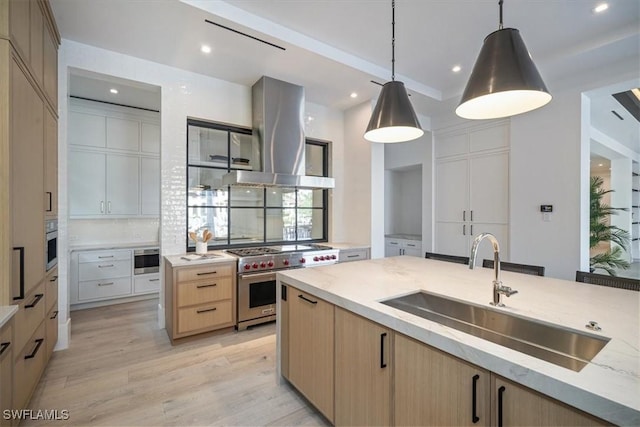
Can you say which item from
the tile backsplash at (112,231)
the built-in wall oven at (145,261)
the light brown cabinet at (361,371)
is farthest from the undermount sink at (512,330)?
the tile backsplash at (112,231)

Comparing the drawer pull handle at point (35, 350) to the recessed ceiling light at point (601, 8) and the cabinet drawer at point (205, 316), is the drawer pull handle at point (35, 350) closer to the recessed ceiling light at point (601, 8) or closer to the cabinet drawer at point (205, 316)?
the cabinet drawer at point (205, 316)

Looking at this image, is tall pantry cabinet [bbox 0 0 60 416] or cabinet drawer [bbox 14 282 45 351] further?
cabinet drawer [bbox 14 282 45 351]

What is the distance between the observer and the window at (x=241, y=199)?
3.63 metres

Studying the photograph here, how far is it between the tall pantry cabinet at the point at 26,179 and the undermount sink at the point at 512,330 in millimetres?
2059

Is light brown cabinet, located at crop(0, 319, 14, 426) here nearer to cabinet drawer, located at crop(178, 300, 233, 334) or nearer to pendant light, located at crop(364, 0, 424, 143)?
cabinet drawer, located at crop(178, 300, 233, 334)

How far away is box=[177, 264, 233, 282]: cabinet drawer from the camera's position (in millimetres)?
2857

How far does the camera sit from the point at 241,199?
4.02 meters

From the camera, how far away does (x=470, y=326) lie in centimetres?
143

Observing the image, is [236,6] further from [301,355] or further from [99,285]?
[99,285]

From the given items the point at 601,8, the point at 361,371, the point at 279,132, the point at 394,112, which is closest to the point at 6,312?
the point at 361,371

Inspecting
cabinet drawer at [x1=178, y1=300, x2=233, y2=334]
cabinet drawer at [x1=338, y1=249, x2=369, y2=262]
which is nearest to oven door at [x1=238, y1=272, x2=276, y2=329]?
cabinet drawer at [x1=178, y1=300, x2=233, y2=334]

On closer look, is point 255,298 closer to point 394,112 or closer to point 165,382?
point 165,382

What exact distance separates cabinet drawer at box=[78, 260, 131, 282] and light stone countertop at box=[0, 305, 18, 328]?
9.01 ft

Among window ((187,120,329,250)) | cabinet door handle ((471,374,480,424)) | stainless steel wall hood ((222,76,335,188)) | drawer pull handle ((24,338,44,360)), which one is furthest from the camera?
window ((187,120,329,250))
